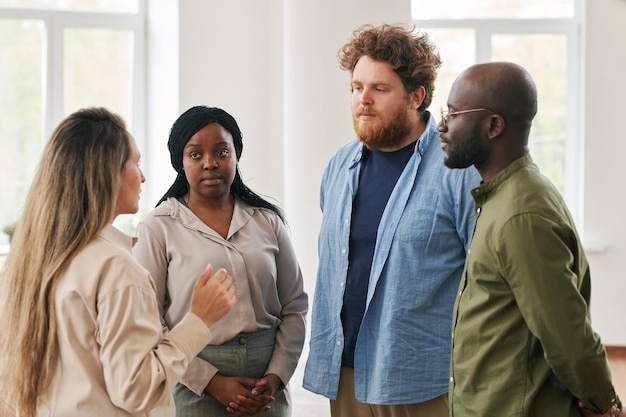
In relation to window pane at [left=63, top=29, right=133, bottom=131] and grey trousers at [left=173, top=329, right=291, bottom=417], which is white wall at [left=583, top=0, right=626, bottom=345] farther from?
grey trousers at [left=173, top=329, right=291, bottom=417]

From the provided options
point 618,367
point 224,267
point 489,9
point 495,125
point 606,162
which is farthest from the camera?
point 489,9

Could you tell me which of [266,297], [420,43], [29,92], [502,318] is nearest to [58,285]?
[266,297]

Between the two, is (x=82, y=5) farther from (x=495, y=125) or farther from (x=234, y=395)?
(x=495, y=125)

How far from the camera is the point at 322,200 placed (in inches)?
107

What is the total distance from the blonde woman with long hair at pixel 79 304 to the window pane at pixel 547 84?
5.29m

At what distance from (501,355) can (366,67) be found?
38.9 inches

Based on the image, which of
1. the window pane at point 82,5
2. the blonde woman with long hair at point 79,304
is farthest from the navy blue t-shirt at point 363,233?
the window pane at point 82,5

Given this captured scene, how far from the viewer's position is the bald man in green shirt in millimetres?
1737

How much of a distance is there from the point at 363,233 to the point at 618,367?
413cm

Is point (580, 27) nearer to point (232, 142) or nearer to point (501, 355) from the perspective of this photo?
point (232, 142)

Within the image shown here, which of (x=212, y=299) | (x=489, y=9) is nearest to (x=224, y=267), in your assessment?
(x=212, y=299)

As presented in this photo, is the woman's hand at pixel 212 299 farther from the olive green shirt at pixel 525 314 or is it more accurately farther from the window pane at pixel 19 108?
the window pane at pixel 19 108

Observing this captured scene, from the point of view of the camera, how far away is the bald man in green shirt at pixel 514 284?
1737mm

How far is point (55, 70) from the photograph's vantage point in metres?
5.77
